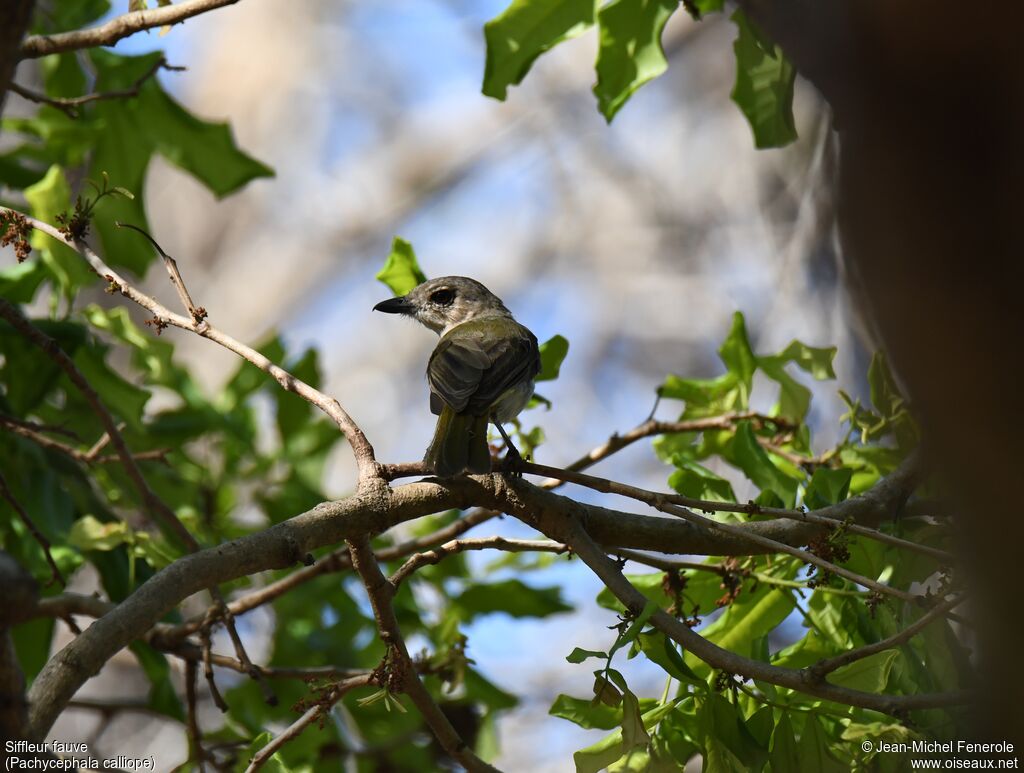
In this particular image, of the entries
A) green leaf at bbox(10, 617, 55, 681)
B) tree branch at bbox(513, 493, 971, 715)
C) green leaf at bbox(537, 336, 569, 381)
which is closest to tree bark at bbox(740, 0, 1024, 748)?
tree branch at bbox(513, 493, 971, 715)

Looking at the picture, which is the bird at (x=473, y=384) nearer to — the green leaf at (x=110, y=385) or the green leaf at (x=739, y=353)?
the green leaf at (x=739, y=353)

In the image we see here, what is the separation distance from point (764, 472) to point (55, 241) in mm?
2307

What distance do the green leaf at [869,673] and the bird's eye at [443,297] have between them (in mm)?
3168

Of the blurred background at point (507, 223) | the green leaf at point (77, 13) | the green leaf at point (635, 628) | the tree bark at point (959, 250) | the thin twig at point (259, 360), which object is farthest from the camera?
Result: the blurred background at point (507, 223)

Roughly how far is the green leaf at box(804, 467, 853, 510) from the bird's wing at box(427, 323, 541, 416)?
114 centimetres

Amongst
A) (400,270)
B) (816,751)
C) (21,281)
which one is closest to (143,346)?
(21,281)

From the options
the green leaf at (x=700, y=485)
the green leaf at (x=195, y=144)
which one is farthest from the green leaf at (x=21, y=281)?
the green leaf at (x=700, y=485)

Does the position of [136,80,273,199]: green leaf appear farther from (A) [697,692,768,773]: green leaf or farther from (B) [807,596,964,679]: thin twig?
(B) [807,596,964,679]: thin twig

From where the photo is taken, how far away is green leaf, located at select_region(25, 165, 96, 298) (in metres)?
3.61

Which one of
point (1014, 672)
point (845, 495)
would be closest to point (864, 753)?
point (845, 495)

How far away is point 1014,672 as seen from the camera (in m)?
1.21

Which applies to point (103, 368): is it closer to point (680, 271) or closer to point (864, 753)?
point (864, 753)

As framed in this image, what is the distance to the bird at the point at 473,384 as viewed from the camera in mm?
3311

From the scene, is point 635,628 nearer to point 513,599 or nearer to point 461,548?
point 461,548
